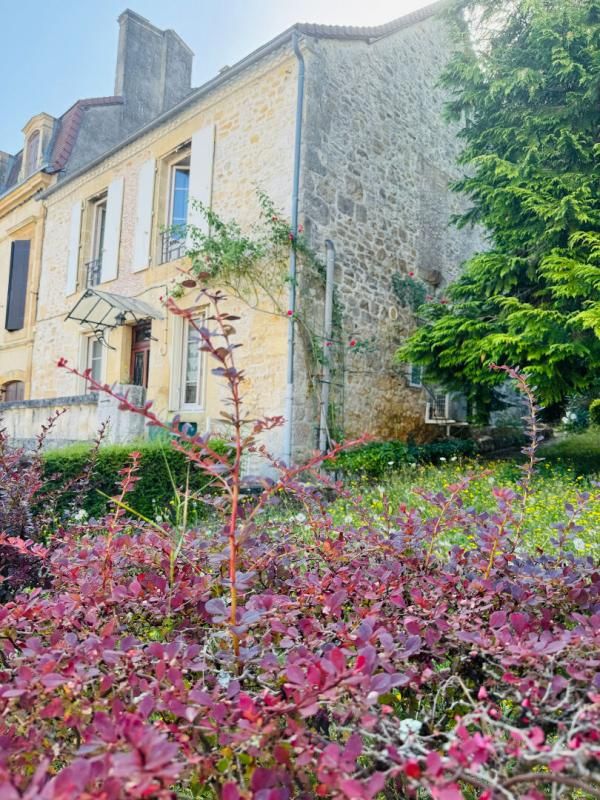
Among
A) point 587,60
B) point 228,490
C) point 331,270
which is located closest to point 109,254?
point 331,270

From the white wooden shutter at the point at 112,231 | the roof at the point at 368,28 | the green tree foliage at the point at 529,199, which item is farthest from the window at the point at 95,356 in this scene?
the roof at the point at 368,28

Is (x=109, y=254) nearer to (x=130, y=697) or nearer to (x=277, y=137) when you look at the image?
(x=277, y=137)

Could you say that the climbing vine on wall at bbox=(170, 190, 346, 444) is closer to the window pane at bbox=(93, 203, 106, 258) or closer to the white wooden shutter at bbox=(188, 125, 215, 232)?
the white wooden shutter at bbox=(188, 125, 215, 232)

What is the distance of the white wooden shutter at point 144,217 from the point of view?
965 cm

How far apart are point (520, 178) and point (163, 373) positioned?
20.1ft

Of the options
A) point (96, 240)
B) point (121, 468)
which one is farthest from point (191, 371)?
point (96, 240)

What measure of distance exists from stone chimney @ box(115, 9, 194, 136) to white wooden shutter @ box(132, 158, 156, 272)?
18.1 ft

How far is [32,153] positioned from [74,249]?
4.53 m

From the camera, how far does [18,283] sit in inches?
515

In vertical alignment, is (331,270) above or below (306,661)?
above

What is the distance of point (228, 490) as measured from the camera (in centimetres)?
115

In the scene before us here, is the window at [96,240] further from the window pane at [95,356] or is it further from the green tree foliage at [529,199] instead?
the green tree foliage at [529,199]

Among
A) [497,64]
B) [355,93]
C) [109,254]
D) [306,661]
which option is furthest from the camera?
[109,254]

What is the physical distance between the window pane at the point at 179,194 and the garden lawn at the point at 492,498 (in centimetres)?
600
